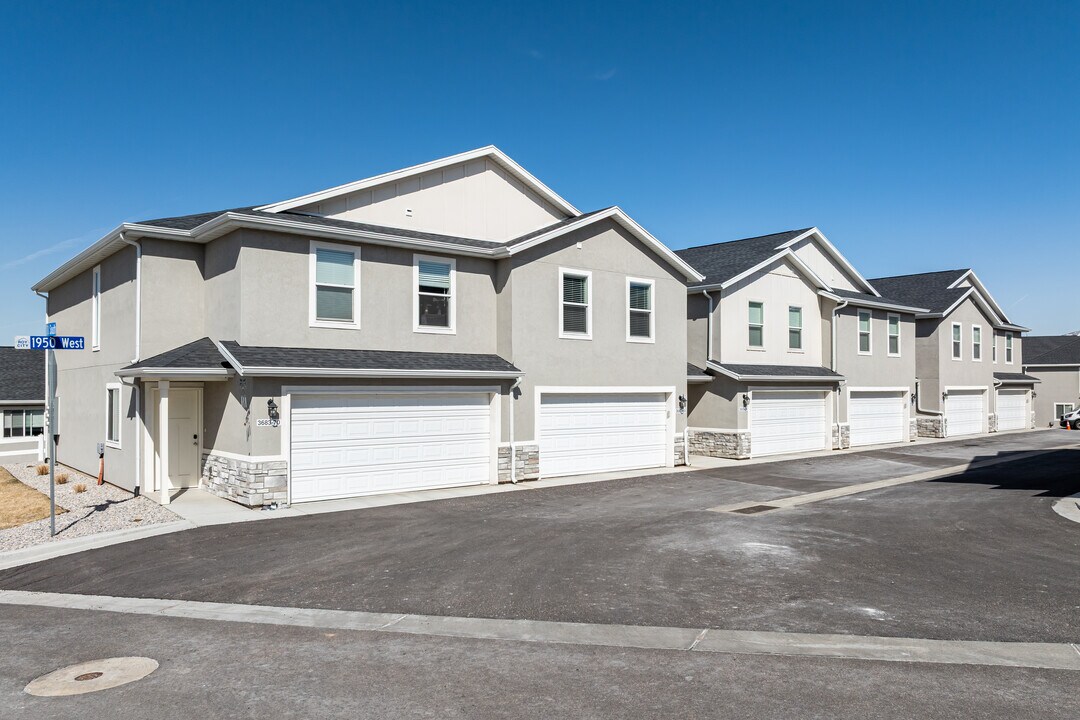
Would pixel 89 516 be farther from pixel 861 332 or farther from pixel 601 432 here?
pixel 861 332

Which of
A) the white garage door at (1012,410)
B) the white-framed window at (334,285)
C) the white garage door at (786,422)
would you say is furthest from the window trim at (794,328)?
the white garage door at (1012,410)

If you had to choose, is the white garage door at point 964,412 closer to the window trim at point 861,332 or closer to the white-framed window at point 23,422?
the window trim at point 861,332

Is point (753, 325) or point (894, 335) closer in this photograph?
point (753, 325)

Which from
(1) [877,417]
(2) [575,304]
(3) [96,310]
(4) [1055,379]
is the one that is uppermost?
(2) [575,304]

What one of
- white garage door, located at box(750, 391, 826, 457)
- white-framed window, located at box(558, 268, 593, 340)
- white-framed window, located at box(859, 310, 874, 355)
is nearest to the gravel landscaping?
white-framed window, located at box(558, 268, 593, 340)

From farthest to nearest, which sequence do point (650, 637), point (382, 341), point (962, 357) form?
point (962, 357) < point (382, 341) < point (650, 637)

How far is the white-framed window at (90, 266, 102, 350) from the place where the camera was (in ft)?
Answer: 63.6

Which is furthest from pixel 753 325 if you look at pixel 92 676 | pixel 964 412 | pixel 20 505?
pixel 92 676

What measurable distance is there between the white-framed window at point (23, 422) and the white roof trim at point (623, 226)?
19560 millimetres

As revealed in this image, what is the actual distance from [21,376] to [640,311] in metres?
23.2

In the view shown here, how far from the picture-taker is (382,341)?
57.0 feet

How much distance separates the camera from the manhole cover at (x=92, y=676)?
6.20 metres

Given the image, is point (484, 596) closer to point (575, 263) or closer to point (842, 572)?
point (842, 572)

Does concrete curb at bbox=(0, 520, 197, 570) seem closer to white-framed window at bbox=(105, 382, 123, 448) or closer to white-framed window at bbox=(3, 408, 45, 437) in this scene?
white-framed window at bbox=(105, 382, 123, 448)
